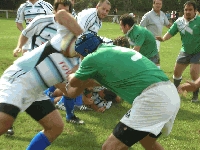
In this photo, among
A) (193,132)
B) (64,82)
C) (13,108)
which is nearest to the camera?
(13,108)

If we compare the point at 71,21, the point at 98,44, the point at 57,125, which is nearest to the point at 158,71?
the point at 98,44

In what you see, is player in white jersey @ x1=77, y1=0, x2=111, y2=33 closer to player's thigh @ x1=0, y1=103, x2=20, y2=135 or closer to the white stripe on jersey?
the white stripe on jersey

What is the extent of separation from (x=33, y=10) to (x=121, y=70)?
492 cm

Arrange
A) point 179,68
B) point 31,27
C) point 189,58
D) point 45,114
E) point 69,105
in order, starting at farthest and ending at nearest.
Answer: point 179,68 → point 189,58 → point 69,105 → point 31,27 → point 45,114

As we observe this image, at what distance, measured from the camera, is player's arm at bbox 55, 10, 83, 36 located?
3.95 meters

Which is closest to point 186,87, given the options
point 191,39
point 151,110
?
point 151,110

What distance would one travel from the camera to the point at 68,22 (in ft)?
13.0

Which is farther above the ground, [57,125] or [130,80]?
[130,80]

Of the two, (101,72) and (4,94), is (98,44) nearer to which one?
(101,72)

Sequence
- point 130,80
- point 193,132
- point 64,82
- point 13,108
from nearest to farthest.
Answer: point 130,80 → point 13,108 → point 64,82 → point 193,132

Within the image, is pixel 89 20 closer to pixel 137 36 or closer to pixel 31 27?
pixel 137 36

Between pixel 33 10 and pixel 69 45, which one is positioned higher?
pixel 69 45

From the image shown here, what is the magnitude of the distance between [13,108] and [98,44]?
1066 millimetres

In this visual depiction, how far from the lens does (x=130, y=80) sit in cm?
355
